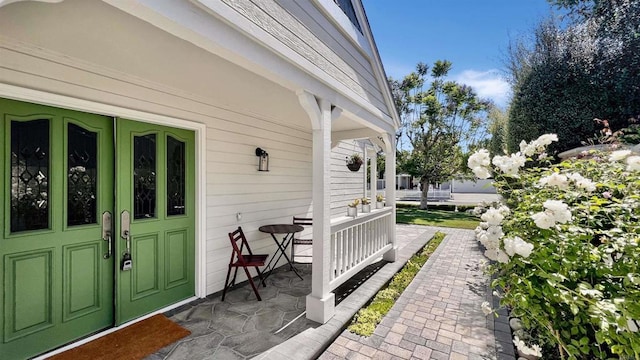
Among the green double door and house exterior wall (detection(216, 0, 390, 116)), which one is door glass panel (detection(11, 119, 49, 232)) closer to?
the green double door

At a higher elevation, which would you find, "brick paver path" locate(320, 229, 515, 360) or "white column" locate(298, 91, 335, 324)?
"white column" locate(298, 91, 335, 324)

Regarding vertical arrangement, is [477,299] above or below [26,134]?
below

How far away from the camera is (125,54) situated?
218 centimetres

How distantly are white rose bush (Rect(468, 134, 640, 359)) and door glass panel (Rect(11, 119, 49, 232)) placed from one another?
364 cm

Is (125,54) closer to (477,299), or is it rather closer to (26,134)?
(26,134)

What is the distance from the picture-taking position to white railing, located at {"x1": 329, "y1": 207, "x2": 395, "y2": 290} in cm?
333

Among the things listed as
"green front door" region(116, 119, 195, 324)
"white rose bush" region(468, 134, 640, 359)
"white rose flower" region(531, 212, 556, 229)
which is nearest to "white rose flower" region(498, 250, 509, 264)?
"white rose bush" region(468, 134, 640, 359)

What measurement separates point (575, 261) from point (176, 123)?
3.85m

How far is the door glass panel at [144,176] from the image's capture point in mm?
2891

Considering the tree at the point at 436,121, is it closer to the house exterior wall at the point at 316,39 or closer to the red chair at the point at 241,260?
the house exterior wall at the point at 316,39

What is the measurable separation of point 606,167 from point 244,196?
4044 millimetres

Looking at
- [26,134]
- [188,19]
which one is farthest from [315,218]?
[26,134]

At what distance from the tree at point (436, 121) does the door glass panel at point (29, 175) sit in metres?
13.8

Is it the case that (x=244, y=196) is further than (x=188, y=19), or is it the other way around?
(x=244, y=196)
